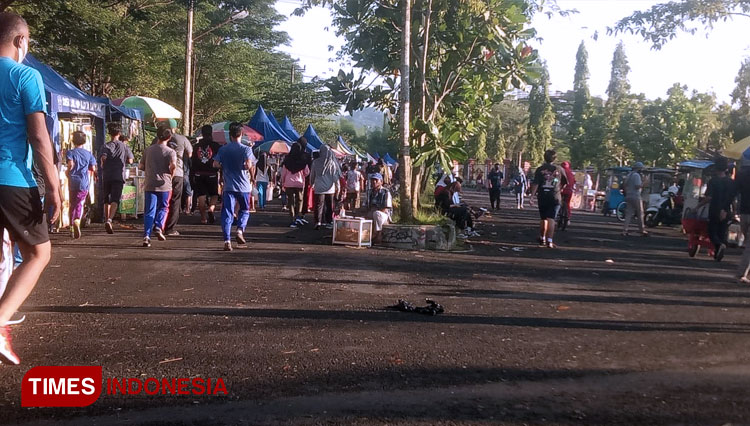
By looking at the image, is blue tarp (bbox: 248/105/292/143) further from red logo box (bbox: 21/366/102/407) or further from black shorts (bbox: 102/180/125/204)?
red logo box (bbox: 21/366/102/407)

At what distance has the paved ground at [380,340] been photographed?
3674 mm

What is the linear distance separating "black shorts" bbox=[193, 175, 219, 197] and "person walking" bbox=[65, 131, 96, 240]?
337 centimetres

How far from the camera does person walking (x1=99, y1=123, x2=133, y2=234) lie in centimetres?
1136

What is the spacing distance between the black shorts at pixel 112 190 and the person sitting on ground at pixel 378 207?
465 cm

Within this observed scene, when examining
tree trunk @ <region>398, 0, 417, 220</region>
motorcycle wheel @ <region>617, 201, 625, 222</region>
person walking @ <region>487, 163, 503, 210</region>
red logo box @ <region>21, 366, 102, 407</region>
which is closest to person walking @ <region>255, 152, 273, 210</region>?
tree trunk @ <region>398, 0, 417, 220</region>

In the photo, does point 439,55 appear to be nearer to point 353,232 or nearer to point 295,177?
point 295,177

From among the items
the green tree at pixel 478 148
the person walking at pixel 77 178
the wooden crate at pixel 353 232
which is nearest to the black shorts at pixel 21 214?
the person walking at pixel 77 178

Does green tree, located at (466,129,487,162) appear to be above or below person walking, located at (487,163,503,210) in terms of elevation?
above

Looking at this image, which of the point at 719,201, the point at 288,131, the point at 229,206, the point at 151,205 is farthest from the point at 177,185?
the point at 288,131

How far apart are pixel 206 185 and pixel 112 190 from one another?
2744 mm

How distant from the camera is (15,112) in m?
4.05

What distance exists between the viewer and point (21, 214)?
3.99 m

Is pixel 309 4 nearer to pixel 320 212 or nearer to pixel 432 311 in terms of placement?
pixel 320 212

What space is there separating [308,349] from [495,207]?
2243cm
